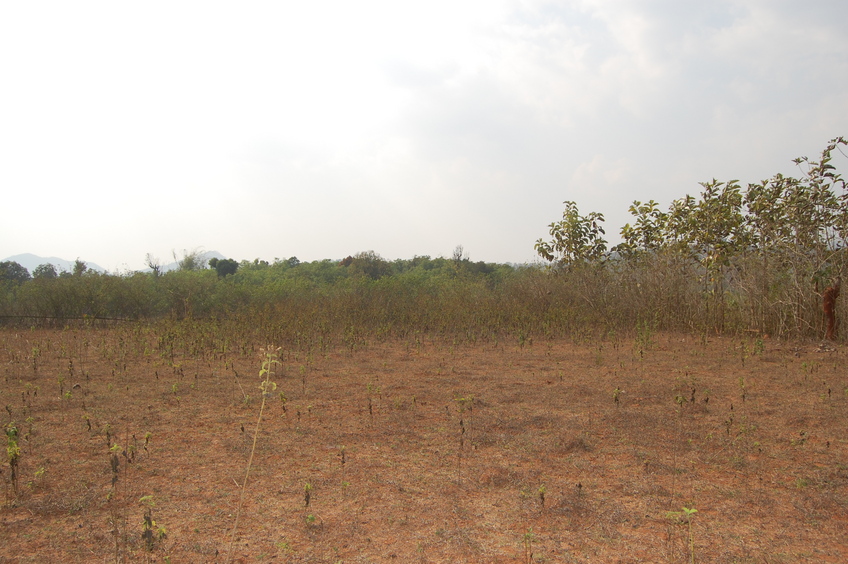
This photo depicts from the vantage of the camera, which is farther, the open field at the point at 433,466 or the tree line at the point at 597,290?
the tree line at the point at 597,290

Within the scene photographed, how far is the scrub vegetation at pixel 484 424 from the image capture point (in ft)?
9.75

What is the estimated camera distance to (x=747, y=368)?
7.46 m

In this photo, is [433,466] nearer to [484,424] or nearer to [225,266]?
[484,424]

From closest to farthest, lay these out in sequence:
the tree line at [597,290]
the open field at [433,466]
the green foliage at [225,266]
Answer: the open field at [433,466] < the tree line at [597,290] < the green foliage at [225,266]

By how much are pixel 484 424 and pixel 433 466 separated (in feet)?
3.74

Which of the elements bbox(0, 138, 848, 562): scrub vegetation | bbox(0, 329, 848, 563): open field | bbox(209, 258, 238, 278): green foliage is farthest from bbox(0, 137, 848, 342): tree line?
bbox(209, 258, 238, 278): green foliage

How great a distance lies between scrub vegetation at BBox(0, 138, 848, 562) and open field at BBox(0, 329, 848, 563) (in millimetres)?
22

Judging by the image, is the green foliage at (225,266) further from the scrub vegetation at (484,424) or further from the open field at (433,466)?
the open field at (433,466)

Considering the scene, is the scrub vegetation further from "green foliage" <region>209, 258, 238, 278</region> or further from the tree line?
"green foliage" <region>209, 258, 238, 278</region>

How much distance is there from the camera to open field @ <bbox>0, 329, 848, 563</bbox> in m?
2.88

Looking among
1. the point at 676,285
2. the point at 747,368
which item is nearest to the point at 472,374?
the point at 747,368

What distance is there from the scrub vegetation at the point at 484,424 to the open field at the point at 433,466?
2 cm

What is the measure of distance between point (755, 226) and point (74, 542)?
11695 millimetres

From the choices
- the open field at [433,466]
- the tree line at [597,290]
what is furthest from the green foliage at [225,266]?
the open field at [433,466]
